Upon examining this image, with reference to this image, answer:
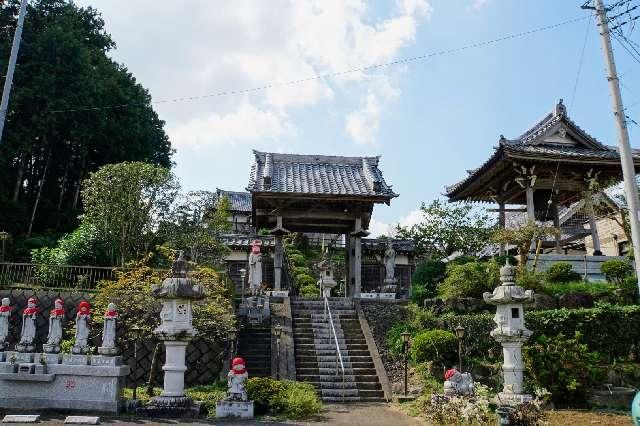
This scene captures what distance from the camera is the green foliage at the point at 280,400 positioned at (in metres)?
11.2

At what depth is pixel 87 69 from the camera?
30.5 m

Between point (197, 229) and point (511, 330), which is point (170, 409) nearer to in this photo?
point (511, 330)

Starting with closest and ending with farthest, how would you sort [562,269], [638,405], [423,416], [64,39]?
[638,405], [423,416], [562,269], [64,39]

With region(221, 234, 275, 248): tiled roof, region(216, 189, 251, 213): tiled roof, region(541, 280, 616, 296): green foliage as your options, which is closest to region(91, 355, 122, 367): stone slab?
region(541, 280, 616, 296): green foliage

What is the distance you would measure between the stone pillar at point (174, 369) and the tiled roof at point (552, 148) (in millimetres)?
16049

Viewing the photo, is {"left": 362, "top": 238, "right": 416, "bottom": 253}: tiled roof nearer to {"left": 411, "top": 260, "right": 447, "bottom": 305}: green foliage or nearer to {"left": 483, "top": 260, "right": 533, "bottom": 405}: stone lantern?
{"left": 411, "top": 260, "right": 447, "bottom": 305}: green foliage

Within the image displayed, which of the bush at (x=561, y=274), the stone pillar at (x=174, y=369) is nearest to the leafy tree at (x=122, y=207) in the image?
the stone pillar at (x=174, y=369)

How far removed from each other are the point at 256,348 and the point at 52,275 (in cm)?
876

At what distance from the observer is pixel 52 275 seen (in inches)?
777

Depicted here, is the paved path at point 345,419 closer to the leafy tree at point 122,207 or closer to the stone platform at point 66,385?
the stone platform at point 66,385

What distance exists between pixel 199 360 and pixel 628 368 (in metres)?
12.3

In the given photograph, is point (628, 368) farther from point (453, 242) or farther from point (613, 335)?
point (453, 242)

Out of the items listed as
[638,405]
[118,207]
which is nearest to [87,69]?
[118,207]

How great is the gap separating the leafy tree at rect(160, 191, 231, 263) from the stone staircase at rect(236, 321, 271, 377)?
7.13 m
